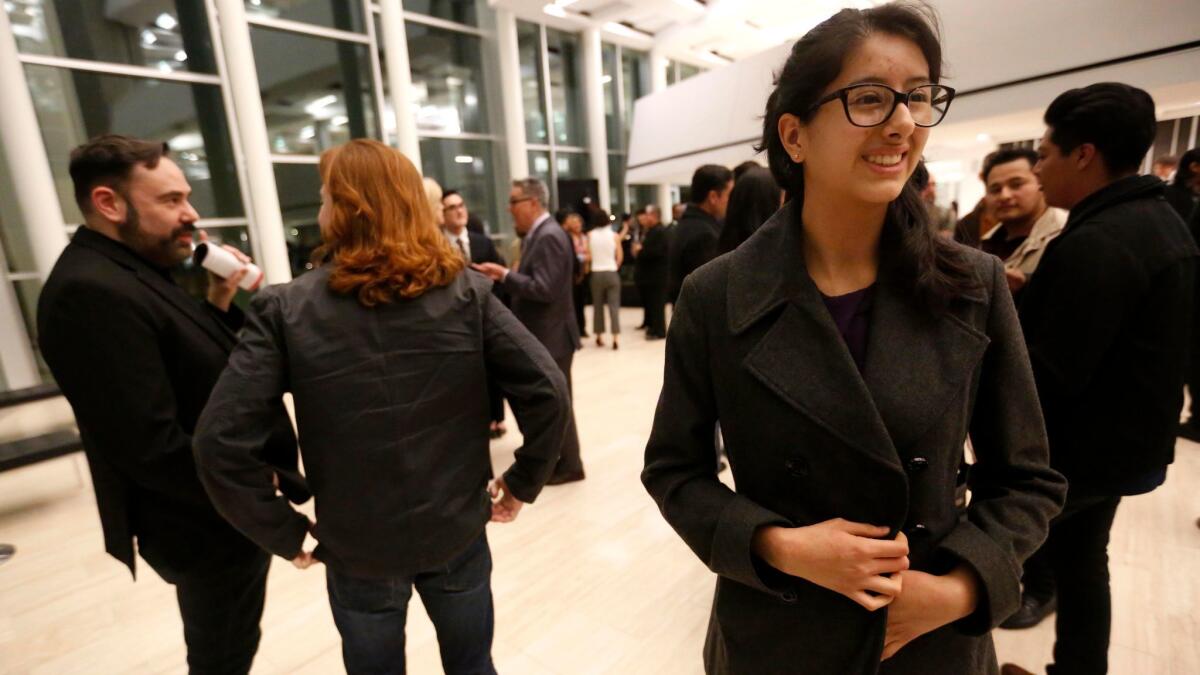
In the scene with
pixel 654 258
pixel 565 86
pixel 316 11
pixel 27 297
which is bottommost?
pixel 654 258

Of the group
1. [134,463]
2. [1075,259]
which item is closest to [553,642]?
[134,463]

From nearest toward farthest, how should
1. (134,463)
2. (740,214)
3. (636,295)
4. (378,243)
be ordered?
(378,243), (134,463), (740,214), (636,295)

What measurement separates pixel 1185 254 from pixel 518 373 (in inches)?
64.5

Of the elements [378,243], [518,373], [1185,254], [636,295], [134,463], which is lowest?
[636,295]

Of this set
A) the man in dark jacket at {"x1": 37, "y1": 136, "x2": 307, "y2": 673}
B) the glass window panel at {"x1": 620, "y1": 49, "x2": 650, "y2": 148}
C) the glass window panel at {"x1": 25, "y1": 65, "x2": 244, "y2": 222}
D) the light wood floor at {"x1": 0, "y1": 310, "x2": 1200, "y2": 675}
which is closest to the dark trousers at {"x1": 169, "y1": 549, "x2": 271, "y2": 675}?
the man in dark jacket at {"x1": 37, "y1": 136, "x2": 307, "y2": 673}

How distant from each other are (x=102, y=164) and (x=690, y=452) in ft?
5.44

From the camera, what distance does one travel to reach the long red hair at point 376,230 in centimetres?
120

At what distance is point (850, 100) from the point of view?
2.55 feet

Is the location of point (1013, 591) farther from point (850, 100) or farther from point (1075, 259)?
point (1075, 259)

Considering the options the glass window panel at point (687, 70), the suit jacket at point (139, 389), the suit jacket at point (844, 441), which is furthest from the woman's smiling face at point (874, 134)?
the glass window panel at point (687, 70)

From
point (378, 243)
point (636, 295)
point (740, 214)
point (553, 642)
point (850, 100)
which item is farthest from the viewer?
point (636, 295)

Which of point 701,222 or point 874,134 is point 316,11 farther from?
point 874,134

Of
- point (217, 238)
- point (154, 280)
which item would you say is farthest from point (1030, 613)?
point (217, 238)

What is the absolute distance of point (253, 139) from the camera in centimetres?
631
